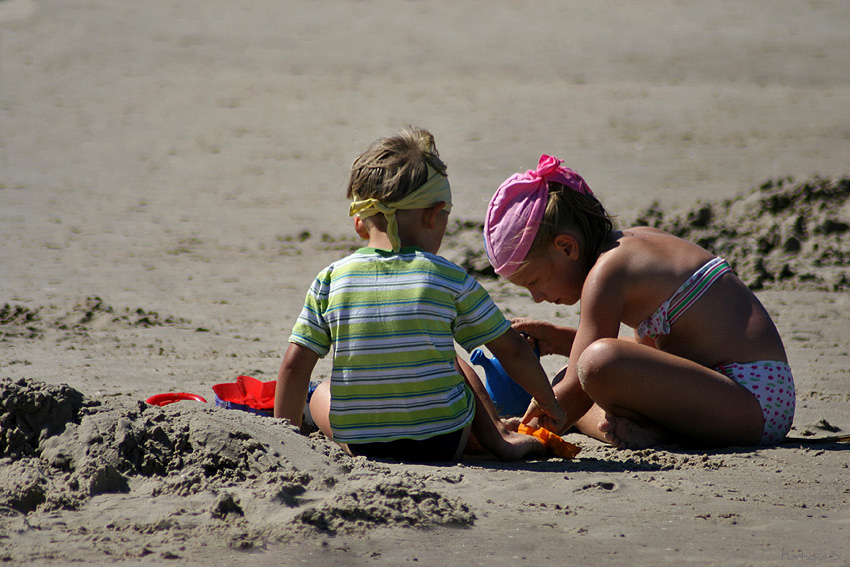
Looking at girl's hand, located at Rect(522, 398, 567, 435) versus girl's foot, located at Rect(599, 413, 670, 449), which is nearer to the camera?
girl's hand, located at Rect(522, 398, 567, 435)

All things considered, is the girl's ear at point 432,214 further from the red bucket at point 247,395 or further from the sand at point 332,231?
the red bucket at point 247,395

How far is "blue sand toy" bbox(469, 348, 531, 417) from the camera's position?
3971 millimetres

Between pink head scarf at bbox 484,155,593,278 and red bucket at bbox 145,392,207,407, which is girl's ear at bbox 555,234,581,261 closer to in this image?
pink head scarf at bbox 484,155,593,278

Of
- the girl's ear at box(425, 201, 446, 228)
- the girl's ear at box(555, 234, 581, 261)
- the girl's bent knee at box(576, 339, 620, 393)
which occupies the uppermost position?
the girl's ear at box(425, 201, 446, 228)

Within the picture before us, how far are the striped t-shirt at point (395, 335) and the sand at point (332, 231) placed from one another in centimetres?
16

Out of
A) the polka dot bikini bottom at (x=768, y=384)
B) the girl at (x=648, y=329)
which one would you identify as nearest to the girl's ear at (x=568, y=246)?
the girl at (x=648, y=329)

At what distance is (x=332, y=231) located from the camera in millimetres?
8148

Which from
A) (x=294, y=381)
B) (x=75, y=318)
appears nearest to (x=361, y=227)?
(x=294, y=381)

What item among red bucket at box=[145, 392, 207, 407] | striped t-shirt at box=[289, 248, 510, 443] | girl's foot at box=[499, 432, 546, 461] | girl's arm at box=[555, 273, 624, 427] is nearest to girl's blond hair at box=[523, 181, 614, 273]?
girl's arm at box=[555, 273, 624, 427]

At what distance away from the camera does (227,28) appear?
56.1ft

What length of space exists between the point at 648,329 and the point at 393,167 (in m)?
1.16

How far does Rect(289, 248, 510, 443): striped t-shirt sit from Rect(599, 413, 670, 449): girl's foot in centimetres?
66

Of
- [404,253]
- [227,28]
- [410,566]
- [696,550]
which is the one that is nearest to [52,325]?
[404,253]

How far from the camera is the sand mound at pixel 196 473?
238 centimetres
